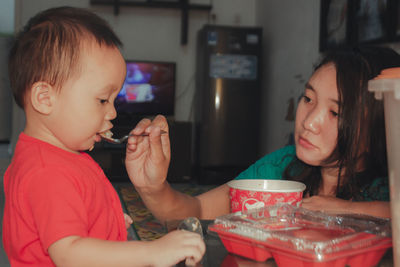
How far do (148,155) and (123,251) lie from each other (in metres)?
0.31

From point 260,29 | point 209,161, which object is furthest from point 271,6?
point 209,161

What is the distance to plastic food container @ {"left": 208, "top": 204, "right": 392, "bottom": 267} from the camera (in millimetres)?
502

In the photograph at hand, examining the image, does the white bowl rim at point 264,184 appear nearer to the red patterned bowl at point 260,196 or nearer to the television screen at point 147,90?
the red patterned bowl at point 260,196

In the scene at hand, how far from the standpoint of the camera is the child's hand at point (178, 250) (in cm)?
57

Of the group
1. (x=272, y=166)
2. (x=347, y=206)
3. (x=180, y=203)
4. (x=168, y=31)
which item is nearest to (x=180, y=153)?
(x=168, y=31)

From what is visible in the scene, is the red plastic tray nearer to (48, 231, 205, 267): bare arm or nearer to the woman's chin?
(48, 231, 205, 267): bare arm

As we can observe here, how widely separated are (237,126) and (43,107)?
3510 millimetres

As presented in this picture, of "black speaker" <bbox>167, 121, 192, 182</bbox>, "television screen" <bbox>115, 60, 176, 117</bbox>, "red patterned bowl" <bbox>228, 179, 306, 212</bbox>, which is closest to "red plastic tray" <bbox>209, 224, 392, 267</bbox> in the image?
"red patterned bowl" <bbox>228, 179, 306, 212</bbox>

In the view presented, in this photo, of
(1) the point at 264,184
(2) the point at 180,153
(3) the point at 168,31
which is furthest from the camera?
(3) the point at 168,31

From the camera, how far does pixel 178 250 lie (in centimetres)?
57

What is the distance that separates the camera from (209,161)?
4.18m

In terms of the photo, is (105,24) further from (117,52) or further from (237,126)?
(237,126)

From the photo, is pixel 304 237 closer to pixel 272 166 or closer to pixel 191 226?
pixel 191 226

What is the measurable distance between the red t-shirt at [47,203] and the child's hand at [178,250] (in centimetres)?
12
